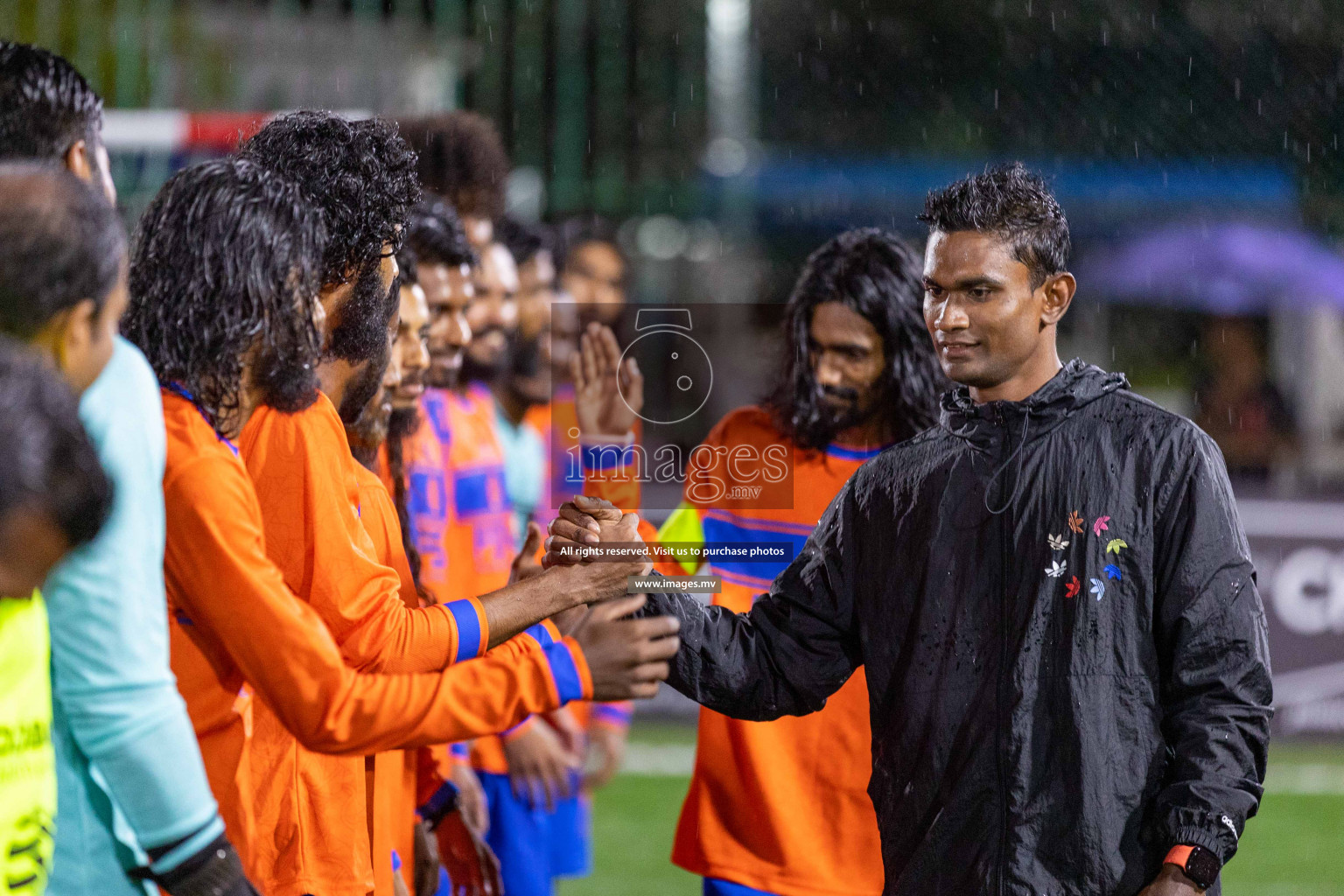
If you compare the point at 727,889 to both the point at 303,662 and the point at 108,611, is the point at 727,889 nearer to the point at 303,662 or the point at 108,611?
the point at 303,662

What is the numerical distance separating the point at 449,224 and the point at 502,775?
1.70m

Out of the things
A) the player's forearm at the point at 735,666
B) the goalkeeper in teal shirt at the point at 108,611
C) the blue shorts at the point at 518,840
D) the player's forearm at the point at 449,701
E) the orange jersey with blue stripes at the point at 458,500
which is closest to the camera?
the goalkeeper in teal shirt at the point at 108,611

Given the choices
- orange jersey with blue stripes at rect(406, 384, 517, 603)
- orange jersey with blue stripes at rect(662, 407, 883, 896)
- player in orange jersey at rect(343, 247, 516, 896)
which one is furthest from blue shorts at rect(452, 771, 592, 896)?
orange jersey with blue stripes at rect(662, 407, 883, 896)

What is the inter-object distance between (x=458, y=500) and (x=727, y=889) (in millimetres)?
1750

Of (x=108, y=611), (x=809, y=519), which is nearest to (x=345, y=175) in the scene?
(x=108, y=611)

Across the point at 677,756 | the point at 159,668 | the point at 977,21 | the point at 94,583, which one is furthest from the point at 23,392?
the point at 977,21

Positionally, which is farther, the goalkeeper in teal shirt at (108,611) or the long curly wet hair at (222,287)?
the long curly wet hair at (222,287)

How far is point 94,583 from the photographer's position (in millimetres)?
1688

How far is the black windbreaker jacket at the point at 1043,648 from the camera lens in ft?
7.39

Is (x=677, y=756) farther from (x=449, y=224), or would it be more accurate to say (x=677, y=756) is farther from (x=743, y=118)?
(x=743, y=118)

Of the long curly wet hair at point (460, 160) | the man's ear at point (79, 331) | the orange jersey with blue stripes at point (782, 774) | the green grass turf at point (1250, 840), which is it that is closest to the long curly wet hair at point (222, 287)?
the man's ear at point (79, 331)

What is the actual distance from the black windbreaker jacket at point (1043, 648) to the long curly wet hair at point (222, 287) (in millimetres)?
794

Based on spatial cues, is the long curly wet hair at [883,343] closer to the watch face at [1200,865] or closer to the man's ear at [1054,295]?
the man's ear at [1054,295]

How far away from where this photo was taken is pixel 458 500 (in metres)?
4.51
